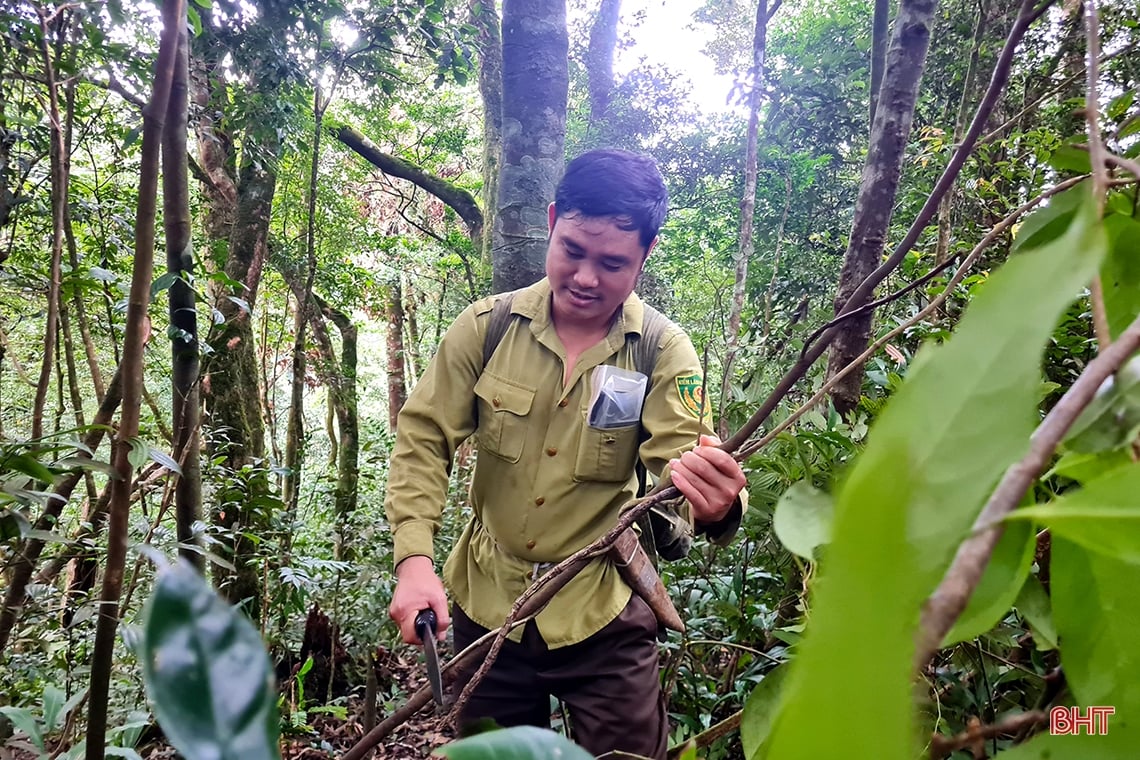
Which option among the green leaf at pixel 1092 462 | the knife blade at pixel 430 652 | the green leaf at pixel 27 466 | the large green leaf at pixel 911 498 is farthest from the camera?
the green leaf at pixel 27 466

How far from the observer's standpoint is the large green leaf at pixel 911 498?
11 cm

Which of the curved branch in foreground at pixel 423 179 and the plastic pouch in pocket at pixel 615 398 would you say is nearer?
the plastic pouch in pocket at pixel 615 398

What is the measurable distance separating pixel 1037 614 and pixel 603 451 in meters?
1.15

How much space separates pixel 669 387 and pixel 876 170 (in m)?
0.80

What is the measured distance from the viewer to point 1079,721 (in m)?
0.22

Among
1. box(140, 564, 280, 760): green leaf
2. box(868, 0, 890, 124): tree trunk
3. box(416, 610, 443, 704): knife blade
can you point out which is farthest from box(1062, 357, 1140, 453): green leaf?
box(868, 0, 890, 124): tree trunk

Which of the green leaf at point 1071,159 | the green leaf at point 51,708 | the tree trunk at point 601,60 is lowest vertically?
the green leaf at point 51,708

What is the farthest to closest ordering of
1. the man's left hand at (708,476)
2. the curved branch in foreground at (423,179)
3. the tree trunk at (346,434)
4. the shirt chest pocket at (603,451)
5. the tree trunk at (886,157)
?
the curved branch in foreground at (423,179) < the tree trunk at (346,434) < the tree trunk at (886,157) < the shirt chest pocket at (603,451) < the man's left hand at (708,476)

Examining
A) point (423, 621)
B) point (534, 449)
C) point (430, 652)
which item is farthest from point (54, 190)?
point (430, 652)

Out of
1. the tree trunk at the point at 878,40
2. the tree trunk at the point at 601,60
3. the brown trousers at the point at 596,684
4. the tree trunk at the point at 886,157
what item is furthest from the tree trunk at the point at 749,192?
the brown trousers at the point at 596,684

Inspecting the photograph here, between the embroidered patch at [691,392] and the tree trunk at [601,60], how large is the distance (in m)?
5.87

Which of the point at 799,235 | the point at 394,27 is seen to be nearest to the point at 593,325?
the point at 394,27

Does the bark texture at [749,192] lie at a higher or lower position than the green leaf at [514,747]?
higher

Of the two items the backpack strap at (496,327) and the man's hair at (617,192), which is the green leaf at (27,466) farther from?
the man's hair at (617,192)
